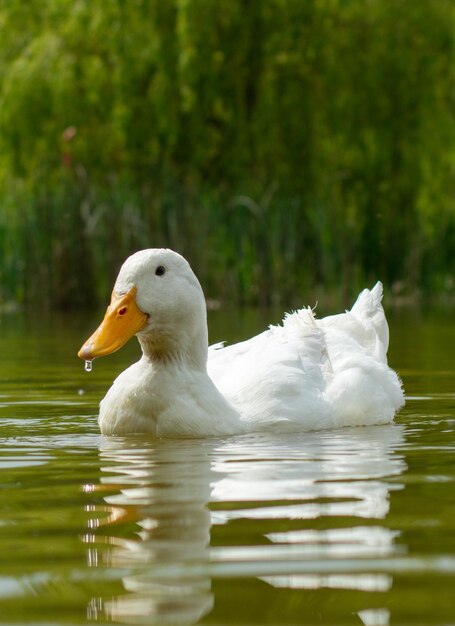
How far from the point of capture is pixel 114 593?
3.44 m

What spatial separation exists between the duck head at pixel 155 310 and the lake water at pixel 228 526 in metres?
0.50

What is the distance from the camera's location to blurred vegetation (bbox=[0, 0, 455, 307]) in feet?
73.7

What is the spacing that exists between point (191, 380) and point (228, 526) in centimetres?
250

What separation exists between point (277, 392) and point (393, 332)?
8.14 metres

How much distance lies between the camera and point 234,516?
445cm

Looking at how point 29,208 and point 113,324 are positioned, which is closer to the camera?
point 113,324

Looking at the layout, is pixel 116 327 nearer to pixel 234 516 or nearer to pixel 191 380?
pixel 191 380

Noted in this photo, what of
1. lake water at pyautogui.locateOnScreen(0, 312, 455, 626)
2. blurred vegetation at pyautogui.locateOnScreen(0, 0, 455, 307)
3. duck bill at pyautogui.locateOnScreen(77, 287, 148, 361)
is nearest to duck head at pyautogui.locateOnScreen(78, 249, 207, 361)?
duck bill at pyautogui.locateOnScreen(77, 287, 148, 361)

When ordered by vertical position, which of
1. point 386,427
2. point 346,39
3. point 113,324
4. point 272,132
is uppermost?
point 346,39

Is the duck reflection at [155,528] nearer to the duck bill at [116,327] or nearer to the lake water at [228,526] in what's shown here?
the lake water at [228,526]

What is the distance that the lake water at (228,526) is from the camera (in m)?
3.33

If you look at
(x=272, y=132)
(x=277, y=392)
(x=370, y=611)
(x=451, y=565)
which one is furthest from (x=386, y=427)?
(x=272, y=132)

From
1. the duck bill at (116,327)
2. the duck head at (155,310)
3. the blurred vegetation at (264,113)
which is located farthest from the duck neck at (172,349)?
the blurred vegetation at (264,113)

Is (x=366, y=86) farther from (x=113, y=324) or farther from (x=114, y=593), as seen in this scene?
(x=114, y=593)
